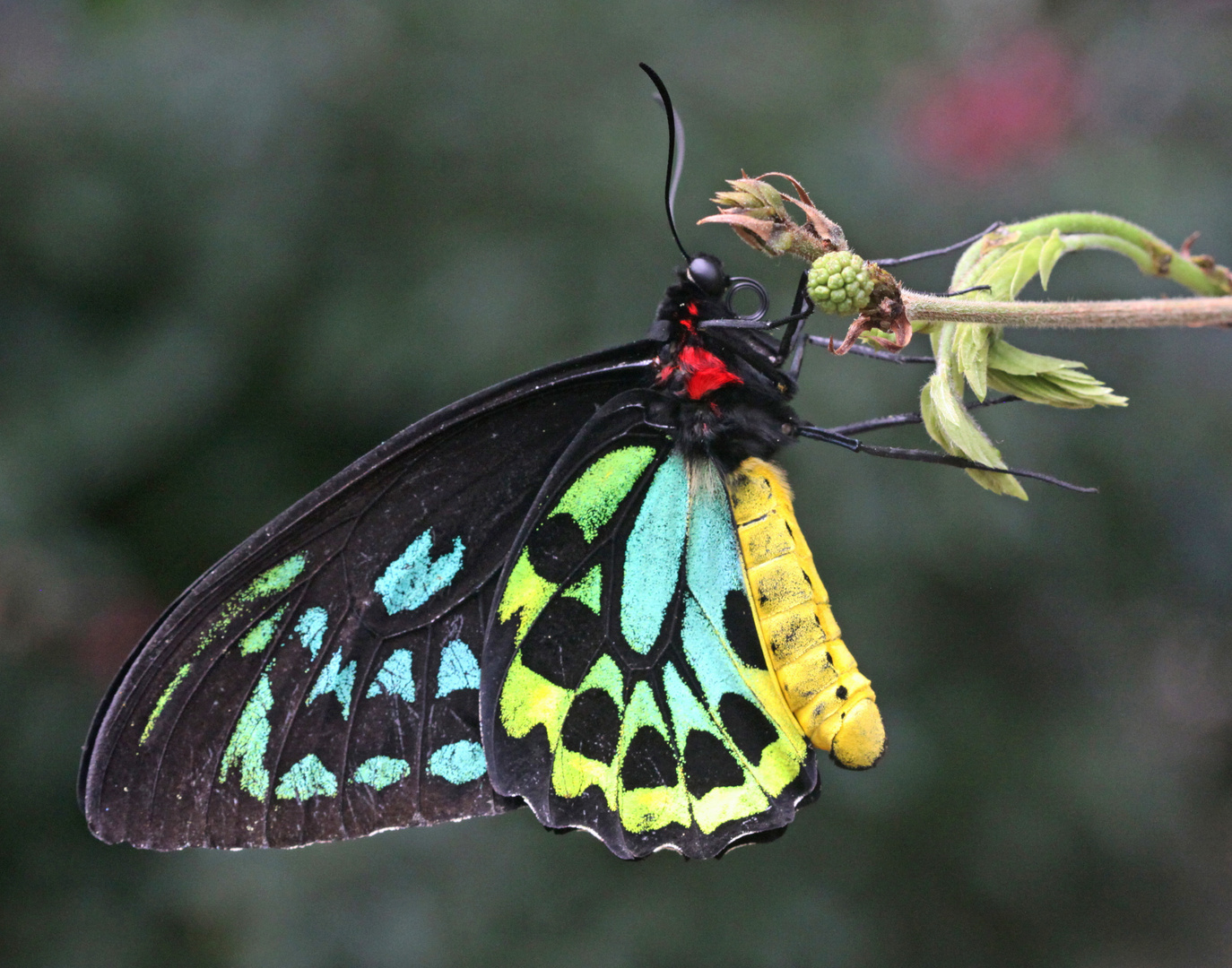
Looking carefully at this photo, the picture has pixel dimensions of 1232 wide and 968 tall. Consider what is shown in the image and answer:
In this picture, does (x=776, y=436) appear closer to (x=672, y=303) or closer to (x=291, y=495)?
(x=672, y=303)

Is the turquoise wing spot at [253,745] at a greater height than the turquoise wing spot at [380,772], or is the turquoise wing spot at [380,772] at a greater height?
the turquoise wing spot at [253,745]

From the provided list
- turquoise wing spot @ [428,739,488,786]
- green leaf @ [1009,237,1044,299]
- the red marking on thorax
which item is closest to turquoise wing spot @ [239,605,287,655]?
turquoise wing spot @ [428,739,488,786]

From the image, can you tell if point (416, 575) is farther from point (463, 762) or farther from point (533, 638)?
point (463, 762)

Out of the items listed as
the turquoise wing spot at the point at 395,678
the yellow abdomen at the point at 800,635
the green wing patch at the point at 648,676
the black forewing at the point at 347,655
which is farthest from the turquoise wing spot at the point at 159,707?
the yellow abdomen at the point at 800,635

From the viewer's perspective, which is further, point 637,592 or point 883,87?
point 883,87

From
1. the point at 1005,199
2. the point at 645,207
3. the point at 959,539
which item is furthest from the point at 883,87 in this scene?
the point at 959,539

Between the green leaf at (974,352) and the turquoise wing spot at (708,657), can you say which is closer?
the green leaf at (974,352)

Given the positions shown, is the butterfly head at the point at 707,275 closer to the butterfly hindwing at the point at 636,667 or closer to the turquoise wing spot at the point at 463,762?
the butterfly hindwing at the point at 636,667
